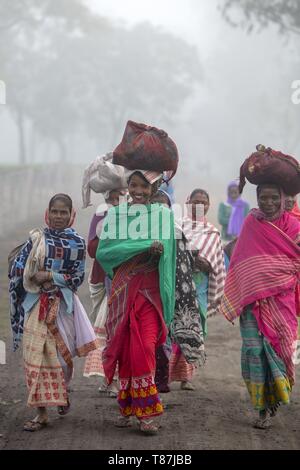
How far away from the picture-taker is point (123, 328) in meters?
6.42

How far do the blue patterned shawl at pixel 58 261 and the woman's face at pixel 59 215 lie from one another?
0.16ft

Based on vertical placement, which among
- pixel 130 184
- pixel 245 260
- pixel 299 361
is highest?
pixel 130 184

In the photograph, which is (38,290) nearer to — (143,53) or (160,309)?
(160,309)

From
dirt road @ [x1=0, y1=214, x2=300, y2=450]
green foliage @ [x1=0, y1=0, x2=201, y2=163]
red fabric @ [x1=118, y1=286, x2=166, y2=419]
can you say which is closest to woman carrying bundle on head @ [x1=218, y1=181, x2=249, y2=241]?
dirt road @ [x1=0, y1=214, x2=300, y2=450]

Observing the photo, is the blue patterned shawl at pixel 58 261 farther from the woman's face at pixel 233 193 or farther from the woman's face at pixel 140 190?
the woman's face at pixel 233 193

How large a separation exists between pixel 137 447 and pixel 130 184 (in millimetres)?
1955

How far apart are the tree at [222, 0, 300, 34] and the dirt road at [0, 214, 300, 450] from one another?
11203mm

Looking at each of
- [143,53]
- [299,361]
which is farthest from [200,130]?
[299,361]

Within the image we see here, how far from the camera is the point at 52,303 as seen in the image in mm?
6770

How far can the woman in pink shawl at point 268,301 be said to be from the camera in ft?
22.1

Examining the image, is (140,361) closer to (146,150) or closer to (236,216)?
(146,150)

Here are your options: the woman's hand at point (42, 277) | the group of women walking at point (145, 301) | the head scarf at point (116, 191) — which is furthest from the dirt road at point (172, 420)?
the head scarf at point (116, 191)

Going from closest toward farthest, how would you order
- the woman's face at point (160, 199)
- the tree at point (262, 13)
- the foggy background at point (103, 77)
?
the woman's face at point (160, 199) → the tree at point (262, 13) → the foggy background at point (103, 77)

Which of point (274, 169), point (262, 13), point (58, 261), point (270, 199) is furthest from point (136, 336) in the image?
point (262, 13)
